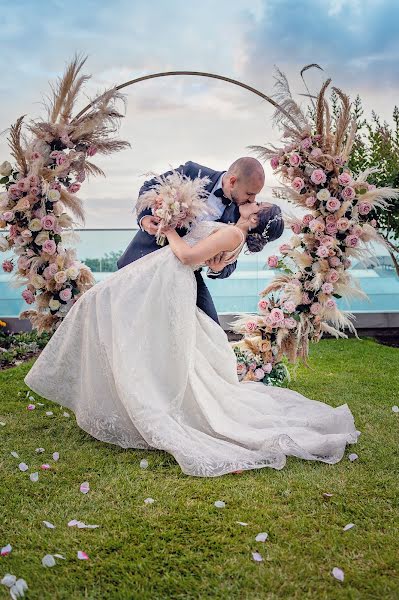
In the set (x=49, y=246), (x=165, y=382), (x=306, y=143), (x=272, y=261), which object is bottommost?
(x=165, y=382)

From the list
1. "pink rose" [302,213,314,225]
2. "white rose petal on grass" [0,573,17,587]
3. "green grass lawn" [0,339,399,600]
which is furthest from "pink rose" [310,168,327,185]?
"white rose petal on grass" [0,573,17,587]

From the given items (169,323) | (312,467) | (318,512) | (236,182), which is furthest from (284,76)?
(318,512)

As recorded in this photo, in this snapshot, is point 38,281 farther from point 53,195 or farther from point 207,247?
point 207,247

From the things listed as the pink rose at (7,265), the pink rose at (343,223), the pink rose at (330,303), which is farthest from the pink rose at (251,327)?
the pink rose at (7,265)

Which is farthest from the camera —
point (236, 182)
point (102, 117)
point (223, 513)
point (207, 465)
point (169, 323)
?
point (102, 117)

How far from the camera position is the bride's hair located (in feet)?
16.1

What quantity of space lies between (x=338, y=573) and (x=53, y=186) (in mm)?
3623

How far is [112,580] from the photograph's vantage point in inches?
113

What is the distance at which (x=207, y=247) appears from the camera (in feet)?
14.9

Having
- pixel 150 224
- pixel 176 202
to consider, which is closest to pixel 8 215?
pixel 150 224

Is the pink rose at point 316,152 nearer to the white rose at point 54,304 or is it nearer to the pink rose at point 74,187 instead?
the pink rose at point 74,187

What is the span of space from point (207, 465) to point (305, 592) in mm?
1325

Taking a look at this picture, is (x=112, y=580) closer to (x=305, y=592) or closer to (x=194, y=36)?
(x=305, y=592)

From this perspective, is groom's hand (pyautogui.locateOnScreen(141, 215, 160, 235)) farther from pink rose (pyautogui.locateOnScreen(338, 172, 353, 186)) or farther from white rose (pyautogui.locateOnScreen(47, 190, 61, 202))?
pink rose (pyautogui.locateOnScreen(338, 172, 353, 186))
